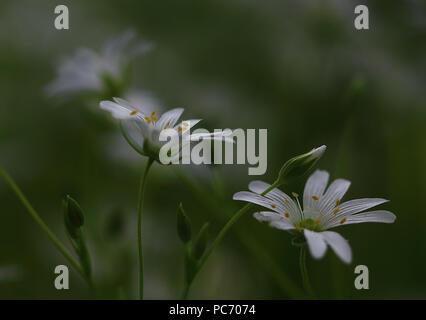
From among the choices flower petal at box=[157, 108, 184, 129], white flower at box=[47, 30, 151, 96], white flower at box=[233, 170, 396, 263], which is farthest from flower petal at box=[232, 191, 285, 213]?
white flower at box=[47, 30, 151, 96]

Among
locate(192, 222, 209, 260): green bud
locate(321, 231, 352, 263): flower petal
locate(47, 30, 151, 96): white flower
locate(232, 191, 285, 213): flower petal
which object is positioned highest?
locate(47, 30, 151, 96): white flower

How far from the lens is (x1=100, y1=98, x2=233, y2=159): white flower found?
2.16ft

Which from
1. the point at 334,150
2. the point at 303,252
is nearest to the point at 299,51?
the point at 334,150

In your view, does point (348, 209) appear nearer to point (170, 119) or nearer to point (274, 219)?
point (274, 219)

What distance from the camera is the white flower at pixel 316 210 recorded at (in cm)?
64

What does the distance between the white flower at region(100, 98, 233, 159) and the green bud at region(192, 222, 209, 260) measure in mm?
116

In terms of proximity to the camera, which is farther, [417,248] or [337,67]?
[337,67]

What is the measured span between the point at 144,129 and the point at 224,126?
0.75 m

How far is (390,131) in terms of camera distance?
4.61 feet

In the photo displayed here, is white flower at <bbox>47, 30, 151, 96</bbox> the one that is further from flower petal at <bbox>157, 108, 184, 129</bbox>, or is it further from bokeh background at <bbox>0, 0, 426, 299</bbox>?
flower petal at <bbox>157, 108, 184, 129</bbox>

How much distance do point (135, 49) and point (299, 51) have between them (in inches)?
25.1

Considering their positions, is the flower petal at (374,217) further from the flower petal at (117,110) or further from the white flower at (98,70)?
the white flower at (98,70)

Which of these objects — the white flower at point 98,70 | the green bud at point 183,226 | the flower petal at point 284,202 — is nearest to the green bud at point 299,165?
the flower petal at point 284,202
